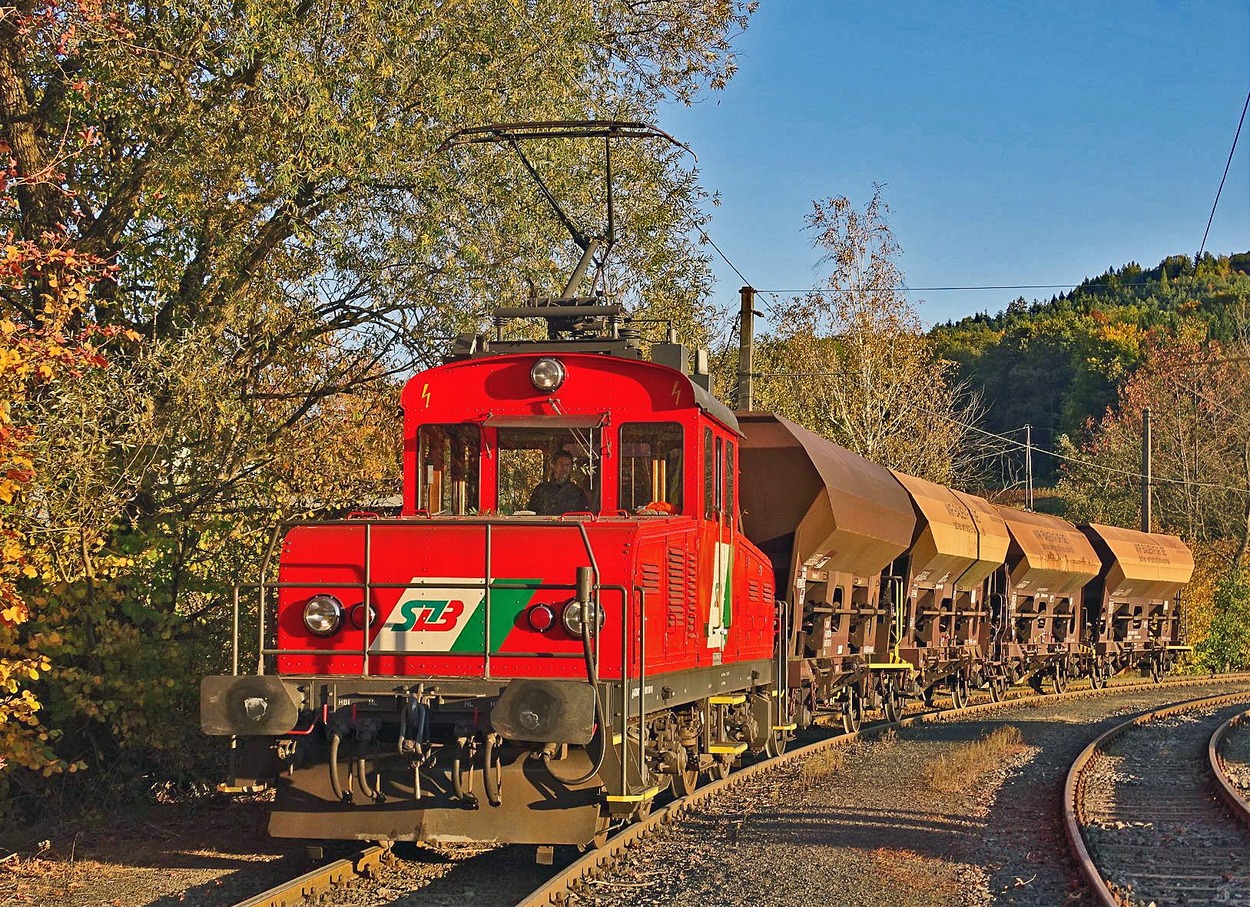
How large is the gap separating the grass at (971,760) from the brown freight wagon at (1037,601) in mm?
6668

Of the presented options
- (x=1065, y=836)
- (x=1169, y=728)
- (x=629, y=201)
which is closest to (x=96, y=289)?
(x=629, y=201)

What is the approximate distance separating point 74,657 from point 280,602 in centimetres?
379

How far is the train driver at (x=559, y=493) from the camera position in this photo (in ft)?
32.4

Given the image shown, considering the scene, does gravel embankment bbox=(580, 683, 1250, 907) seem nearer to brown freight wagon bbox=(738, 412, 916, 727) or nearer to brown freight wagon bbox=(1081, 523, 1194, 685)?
brown freight wagon bbox=(738, 412, 916, 727)

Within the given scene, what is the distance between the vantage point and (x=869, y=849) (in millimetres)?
10859

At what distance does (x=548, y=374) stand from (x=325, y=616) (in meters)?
2.39

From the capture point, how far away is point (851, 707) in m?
19.8

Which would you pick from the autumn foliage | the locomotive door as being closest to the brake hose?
the locomotive door

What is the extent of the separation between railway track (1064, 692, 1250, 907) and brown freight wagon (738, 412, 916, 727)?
3.31m

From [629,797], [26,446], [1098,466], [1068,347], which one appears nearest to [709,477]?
[629,797]

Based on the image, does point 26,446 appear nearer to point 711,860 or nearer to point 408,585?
point 408,585

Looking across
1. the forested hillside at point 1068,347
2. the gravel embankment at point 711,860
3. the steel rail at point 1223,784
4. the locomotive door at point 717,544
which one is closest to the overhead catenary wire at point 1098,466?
the steel rail at point 1223,784

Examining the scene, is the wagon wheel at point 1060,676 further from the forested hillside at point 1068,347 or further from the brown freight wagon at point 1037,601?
the forested hillside at point 1068,347

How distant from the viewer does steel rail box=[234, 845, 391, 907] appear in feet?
26.7
